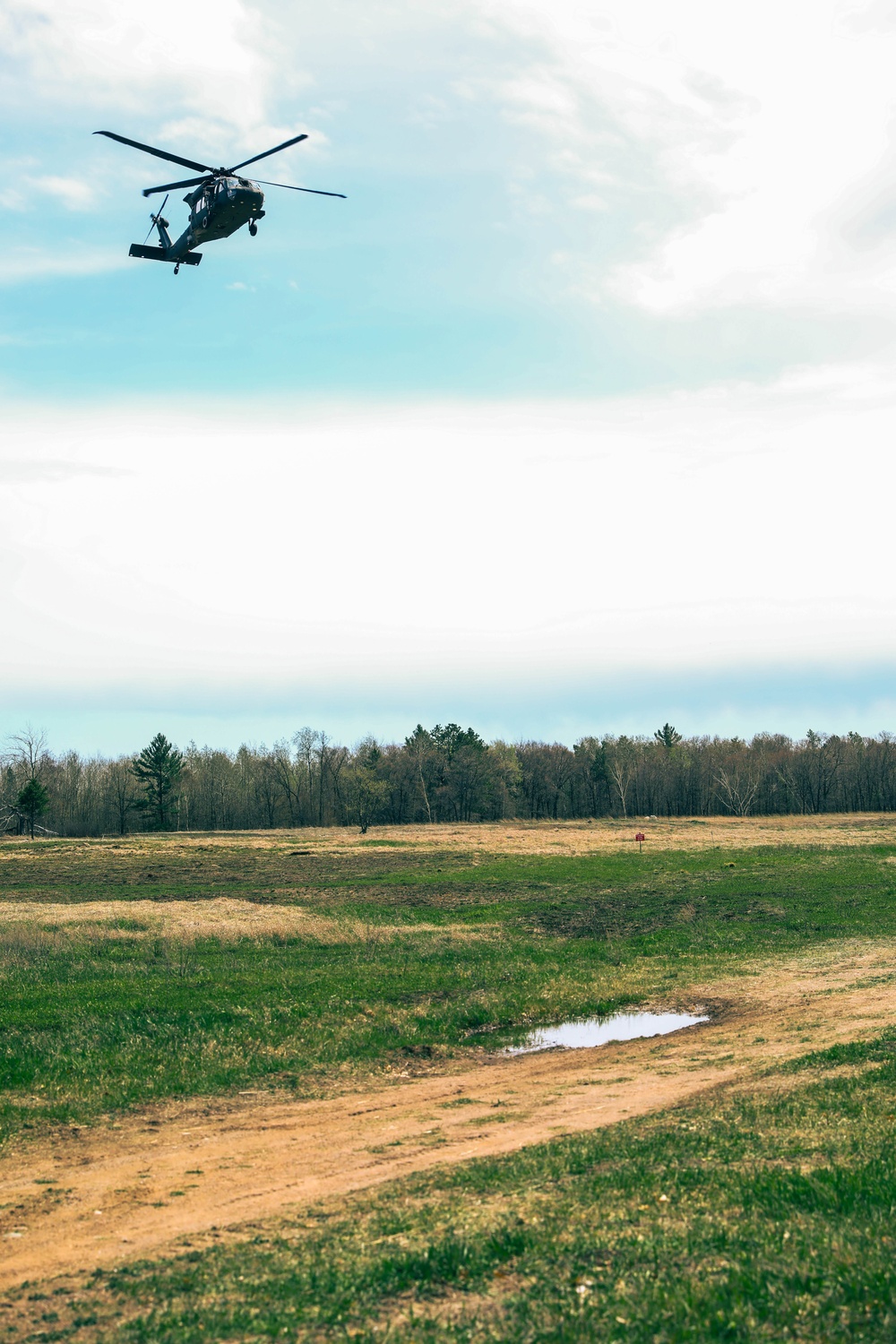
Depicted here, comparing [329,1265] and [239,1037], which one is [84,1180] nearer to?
[329,1265]

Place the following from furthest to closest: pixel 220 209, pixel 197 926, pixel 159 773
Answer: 1. pixel 159 773
2. pixel 197 926
3. pixel 220 209

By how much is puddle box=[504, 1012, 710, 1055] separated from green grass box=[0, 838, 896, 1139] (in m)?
0.66

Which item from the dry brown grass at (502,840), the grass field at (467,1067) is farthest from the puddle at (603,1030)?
the dry brown grass at (502,840)

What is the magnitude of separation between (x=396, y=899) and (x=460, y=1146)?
98.3 ft

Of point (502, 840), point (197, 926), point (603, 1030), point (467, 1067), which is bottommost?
point (603, 1030)

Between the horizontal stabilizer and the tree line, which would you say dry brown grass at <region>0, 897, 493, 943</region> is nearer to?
the horizontal stabilizer

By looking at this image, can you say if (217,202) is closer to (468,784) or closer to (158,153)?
(158,153)

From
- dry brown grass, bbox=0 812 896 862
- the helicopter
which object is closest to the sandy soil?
the helicopter

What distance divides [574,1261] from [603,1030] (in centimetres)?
1350

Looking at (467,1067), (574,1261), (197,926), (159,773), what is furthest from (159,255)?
(159,773)

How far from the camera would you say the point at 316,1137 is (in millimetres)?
13141

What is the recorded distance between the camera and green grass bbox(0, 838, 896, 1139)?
16875mm

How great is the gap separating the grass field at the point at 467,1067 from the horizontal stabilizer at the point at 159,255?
21737 mm

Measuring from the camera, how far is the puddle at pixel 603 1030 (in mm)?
19422
